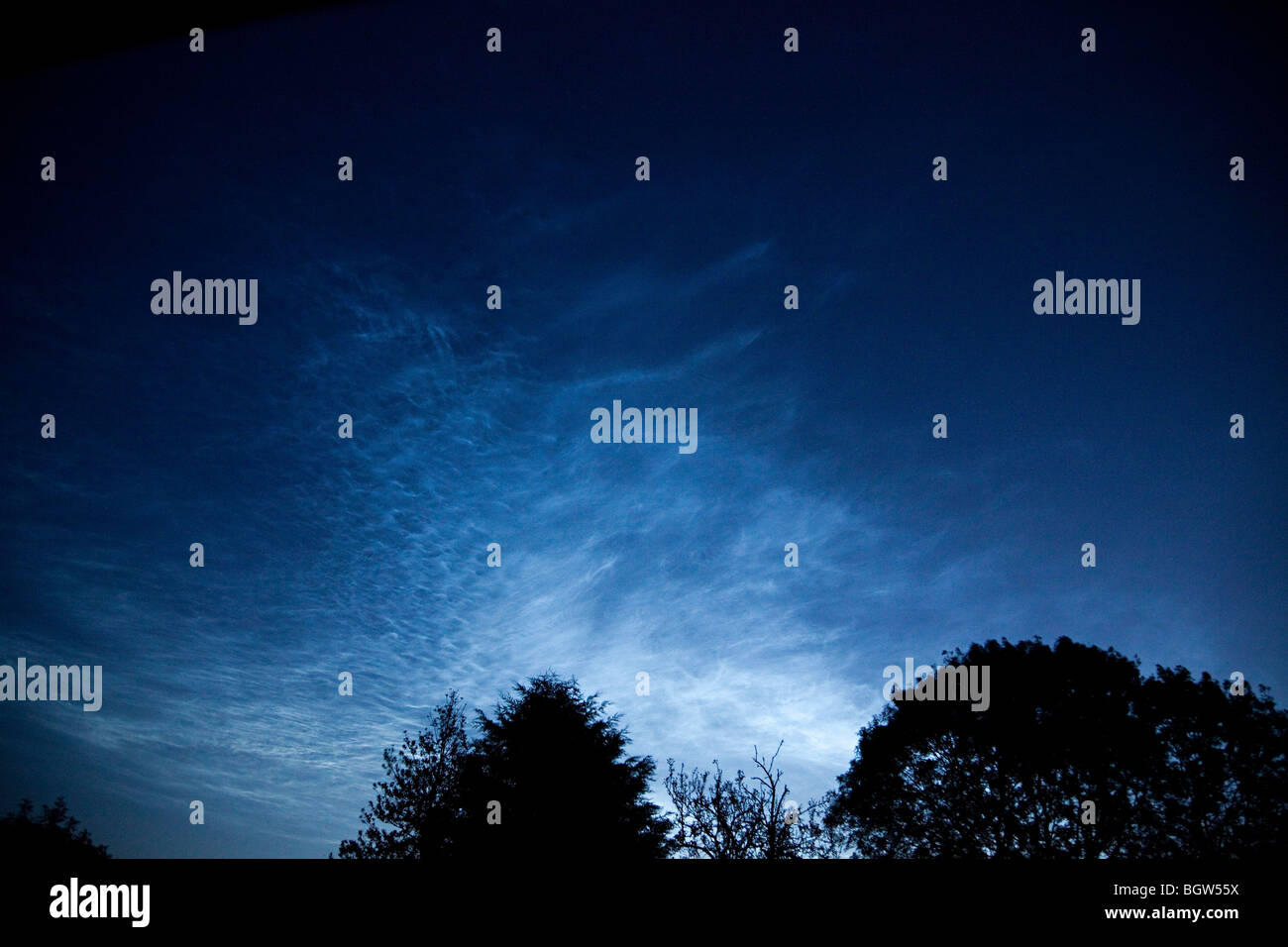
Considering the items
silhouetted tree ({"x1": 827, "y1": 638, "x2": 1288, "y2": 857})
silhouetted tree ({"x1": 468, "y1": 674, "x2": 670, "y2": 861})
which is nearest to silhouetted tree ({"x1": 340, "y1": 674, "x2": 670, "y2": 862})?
silhouetted tree ({"x1": 468, "y1": 674, "x2": 670, "y2": 861})

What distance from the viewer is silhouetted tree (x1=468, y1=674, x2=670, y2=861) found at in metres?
20.3

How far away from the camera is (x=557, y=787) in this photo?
70.4 feet

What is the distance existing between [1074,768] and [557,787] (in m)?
19.1

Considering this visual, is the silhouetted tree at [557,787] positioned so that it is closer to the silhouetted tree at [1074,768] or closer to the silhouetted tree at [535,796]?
the silhouetted tree at [535,796]

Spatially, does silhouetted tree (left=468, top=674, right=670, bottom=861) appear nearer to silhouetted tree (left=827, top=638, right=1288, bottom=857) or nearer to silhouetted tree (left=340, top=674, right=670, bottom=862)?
silhouetted tree (left=340, top=674, right=670, bottom=862)

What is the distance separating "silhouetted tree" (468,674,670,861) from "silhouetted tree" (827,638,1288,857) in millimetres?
8753

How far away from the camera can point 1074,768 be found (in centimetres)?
2119

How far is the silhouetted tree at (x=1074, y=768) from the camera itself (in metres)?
19.6

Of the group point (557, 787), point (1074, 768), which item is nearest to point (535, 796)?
point (557, 787)

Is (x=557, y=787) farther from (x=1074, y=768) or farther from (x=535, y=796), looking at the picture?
(x=1074, y=768)

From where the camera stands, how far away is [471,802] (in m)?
21.9

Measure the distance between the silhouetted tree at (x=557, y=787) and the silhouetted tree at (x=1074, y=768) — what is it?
875cm
